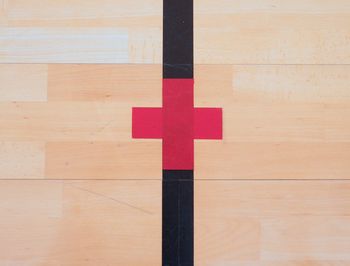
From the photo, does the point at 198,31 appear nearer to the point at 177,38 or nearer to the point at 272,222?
the point at 177,38

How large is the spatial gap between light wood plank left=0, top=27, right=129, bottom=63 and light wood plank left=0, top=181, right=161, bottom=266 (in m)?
0.25

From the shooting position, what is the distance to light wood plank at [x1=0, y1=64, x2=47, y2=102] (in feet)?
2.17

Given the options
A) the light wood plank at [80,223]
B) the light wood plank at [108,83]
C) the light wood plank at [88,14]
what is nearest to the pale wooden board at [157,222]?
the light wood plank at [80,223]

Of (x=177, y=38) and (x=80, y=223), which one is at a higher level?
(x=177, y=38)

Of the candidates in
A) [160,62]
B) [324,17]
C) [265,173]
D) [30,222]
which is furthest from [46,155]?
[324,17]

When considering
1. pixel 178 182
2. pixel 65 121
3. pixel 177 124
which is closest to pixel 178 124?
pixel 177 124

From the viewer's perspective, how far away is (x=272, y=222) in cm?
65

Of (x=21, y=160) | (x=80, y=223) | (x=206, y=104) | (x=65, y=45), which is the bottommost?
(x=80, y=223)

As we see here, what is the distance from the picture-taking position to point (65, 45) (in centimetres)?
67

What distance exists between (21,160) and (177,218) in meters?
0.33

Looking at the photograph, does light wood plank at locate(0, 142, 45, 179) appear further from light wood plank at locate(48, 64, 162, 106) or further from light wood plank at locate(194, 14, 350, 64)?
light wood plank at locate(194, 14, 350, 64)

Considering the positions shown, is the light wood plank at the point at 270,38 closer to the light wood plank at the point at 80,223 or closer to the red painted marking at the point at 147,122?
the red painted marking at the point at 147,122

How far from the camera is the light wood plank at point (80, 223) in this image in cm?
64

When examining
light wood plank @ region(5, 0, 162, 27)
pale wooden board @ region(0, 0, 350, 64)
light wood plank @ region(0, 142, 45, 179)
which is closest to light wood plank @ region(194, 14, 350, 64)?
pale wooden board @ region(0, 0, 350, 64)
